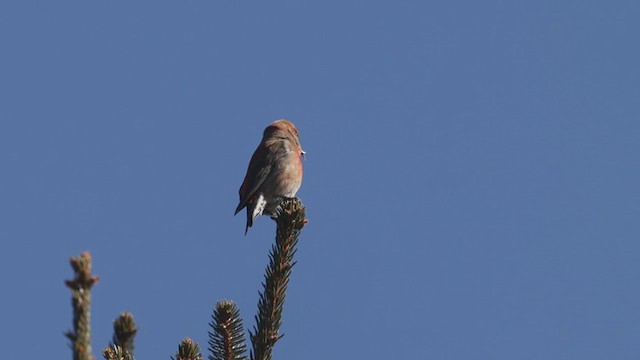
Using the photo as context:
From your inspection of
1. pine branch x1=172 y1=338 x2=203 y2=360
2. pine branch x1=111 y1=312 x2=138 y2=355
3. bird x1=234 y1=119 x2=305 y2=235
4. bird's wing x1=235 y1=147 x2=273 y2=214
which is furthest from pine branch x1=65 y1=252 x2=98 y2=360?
bird's wing x1=235 y1=147 x2=273 y2=214

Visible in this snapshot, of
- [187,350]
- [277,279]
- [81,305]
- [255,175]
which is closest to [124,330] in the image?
[81,305]

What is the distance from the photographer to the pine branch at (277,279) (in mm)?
2934

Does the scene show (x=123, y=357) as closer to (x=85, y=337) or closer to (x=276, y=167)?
(x=85, y=337)

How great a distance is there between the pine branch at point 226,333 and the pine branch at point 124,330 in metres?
0.80

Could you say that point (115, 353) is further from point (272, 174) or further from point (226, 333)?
point (272, 174)

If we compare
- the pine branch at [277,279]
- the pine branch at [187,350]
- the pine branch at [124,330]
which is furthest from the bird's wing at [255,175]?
the pine branch at [124,330]

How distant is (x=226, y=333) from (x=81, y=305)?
1298 millimetres

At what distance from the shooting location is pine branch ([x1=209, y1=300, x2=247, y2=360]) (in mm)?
3002

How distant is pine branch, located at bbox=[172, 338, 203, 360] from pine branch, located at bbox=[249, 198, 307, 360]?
0.85 ft

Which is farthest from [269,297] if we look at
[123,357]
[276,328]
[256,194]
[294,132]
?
[294,132]

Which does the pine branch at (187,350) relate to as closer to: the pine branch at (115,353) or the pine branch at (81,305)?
the pine branch at (115,353)

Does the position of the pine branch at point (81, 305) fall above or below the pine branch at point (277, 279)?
below

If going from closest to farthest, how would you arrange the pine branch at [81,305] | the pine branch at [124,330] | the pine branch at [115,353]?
the pine branch at [81,305], the pine branch at [124,330], the pine branch at [115,353]

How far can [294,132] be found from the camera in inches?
428
